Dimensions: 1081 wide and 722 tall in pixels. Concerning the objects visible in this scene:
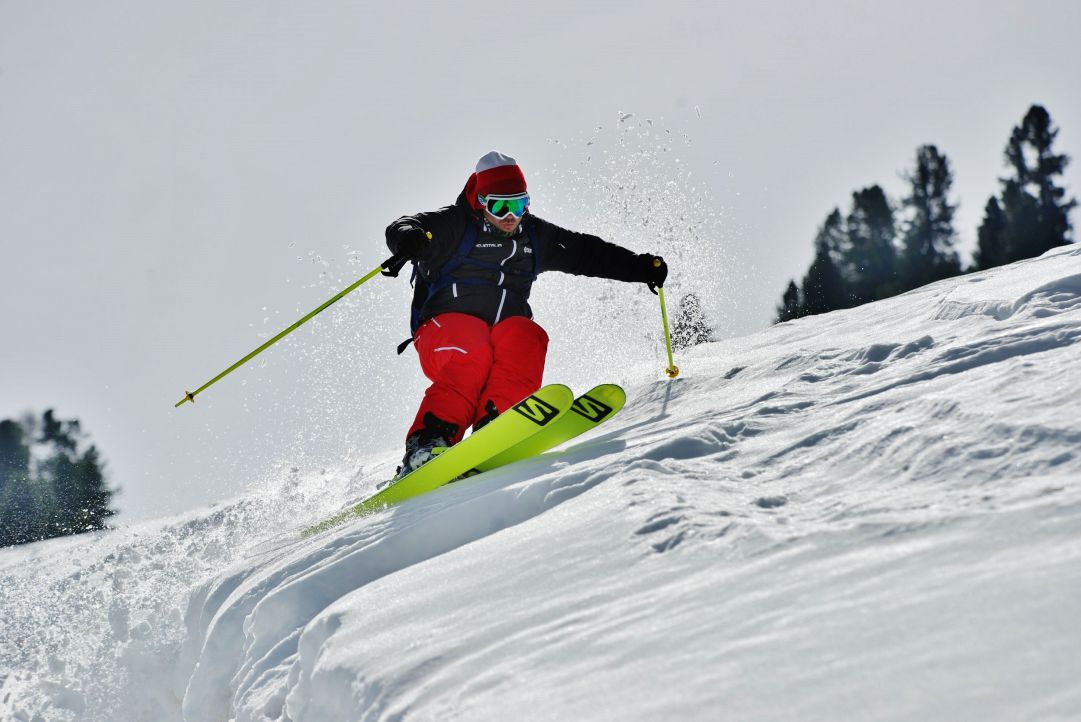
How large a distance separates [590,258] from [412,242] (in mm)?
1479

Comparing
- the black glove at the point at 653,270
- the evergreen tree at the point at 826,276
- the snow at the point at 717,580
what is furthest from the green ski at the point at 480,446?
the evergreen tree at the point at 826,276

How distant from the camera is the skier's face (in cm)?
564

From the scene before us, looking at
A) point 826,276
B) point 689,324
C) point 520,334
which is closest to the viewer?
point 520,334

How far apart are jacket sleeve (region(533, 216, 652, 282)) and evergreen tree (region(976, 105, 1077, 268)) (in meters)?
28.6

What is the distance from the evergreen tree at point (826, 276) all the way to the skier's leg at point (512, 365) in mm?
26802

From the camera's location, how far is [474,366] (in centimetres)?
531

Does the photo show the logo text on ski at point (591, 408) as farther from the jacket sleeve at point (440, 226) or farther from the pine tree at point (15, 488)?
the pine tree at point (15, 488)

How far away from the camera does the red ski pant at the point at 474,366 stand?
17.1 ft

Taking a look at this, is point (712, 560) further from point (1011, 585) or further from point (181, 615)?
point (181, 615)

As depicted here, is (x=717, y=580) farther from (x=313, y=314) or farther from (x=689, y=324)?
(x=689, y=324)

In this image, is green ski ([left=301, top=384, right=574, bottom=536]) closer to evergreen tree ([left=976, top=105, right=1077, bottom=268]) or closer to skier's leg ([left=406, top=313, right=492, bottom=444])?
skier's leg ([left=406, top=313, right=492, bottom=444])

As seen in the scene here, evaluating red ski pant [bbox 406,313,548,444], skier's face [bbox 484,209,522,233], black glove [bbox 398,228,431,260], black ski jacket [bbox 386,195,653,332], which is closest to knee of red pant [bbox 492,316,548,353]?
red ski pant [bbox 406,313,548,444]

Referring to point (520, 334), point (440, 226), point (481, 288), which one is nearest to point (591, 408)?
point (520, 334)

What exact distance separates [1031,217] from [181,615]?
1330 inches
